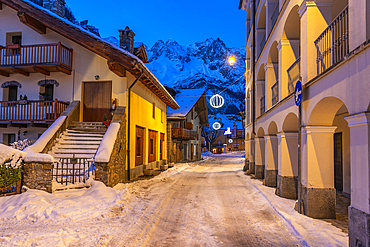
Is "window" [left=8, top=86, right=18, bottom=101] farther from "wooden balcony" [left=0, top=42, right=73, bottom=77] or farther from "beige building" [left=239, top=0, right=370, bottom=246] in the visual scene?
"beige building" [left=239, top=0, right=370, bottom=246]

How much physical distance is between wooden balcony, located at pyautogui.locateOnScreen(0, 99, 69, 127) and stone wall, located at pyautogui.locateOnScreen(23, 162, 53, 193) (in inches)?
215

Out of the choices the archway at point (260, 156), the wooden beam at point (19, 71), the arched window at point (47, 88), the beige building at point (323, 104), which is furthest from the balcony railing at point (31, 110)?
the archway at point (260, 156)

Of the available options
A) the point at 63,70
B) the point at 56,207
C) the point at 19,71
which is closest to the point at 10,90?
the point at 19,71

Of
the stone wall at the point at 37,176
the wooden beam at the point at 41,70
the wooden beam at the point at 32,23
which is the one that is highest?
Result: the wooden beam at the point at 32,23

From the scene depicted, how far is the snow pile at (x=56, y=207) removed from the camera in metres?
6.11

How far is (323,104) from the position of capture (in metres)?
6.31

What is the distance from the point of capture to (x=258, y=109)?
15609 mm

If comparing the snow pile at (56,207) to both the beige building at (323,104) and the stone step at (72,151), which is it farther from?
the beige building at (323,104)

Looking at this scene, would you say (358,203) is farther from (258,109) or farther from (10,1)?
(10,1)

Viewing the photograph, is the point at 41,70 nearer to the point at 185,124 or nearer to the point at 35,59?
the point at 35,59

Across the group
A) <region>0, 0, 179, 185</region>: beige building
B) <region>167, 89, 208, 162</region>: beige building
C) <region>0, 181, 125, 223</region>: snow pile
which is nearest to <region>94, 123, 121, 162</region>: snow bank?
<region>0, 0, 179, 185</region>: beige building

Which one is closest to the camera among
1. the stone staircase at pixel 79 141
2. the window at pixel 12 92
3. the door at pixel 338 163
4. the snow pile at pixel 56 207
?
the snow pile at pixel 56 207

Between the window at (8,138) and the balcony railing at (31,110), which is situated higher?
the balcony railing at (31,110)

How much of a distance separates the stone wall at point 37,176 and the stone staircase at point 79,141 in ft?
6.20
